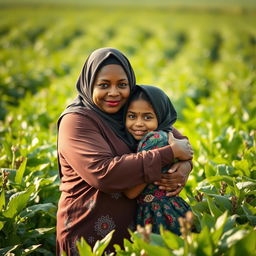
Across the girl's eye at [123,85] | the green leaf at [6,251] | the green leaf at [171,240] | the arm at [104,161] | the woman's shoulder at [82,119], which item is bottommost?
the green leaf at [6,251]

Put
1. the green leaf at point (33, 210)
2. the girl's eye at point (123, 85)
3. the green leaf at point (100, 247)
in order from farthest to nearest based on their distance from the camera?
the green leaf at point (33, 210) → the girl's eye at point (123, 85) → the green leaf at point (100, 247)

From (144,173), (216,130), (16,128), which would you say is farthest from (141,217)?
(16,128)

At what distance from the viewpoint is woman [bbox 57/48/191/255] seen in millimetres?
2617

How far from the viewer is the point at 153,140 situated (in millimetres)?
2779

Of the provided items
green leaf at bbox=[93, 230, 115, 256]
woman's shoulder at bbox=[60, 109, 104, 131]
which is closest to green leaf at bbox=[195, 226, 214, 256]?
green leaf at bbox=[93, 230, 115, 256]

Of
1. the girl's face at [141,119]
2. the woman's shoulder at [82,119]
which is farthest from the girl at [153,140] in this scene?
the woman's shoulder at [82,119]

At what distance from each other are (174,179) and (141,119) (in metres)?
0.47

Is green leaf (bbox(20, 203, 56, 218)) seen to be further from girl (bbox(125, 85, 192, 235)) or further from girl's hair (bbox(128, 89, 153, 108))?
girl's hair (bbox(128, 89, 153, 108))

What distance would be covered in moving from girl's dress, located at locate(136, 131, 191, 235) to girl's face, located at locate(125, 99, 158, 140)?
11 centimetres

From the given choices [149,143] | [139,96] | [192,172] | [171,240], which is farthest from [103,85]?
[192,172]

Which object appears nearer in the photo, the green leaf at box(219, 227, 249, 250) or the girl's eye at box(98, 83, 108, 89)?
the green leaf at box(219, 227, 249, 250)

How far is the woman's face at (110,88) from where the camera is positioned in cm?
290

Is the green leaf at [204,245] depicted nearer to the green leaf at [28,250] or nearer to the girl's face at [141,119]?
the girl's face at [141,119]

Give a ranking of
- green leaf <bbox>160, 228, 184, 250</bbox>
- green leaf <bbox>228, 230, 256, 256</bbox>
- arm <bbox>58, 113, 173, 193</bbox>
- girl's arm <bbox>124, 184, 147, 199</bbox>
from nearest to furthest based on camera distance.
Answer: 1. green leaf <bbox>228, 230, 256, 256</bbox>
2. green leaf <bbox>160, 228, 184, 250</bbox>
3. arm <bbox>58, 113, 173, 193</bbox>
4. girl's arm <bbox>124, 184, 147, 199</bbox>
